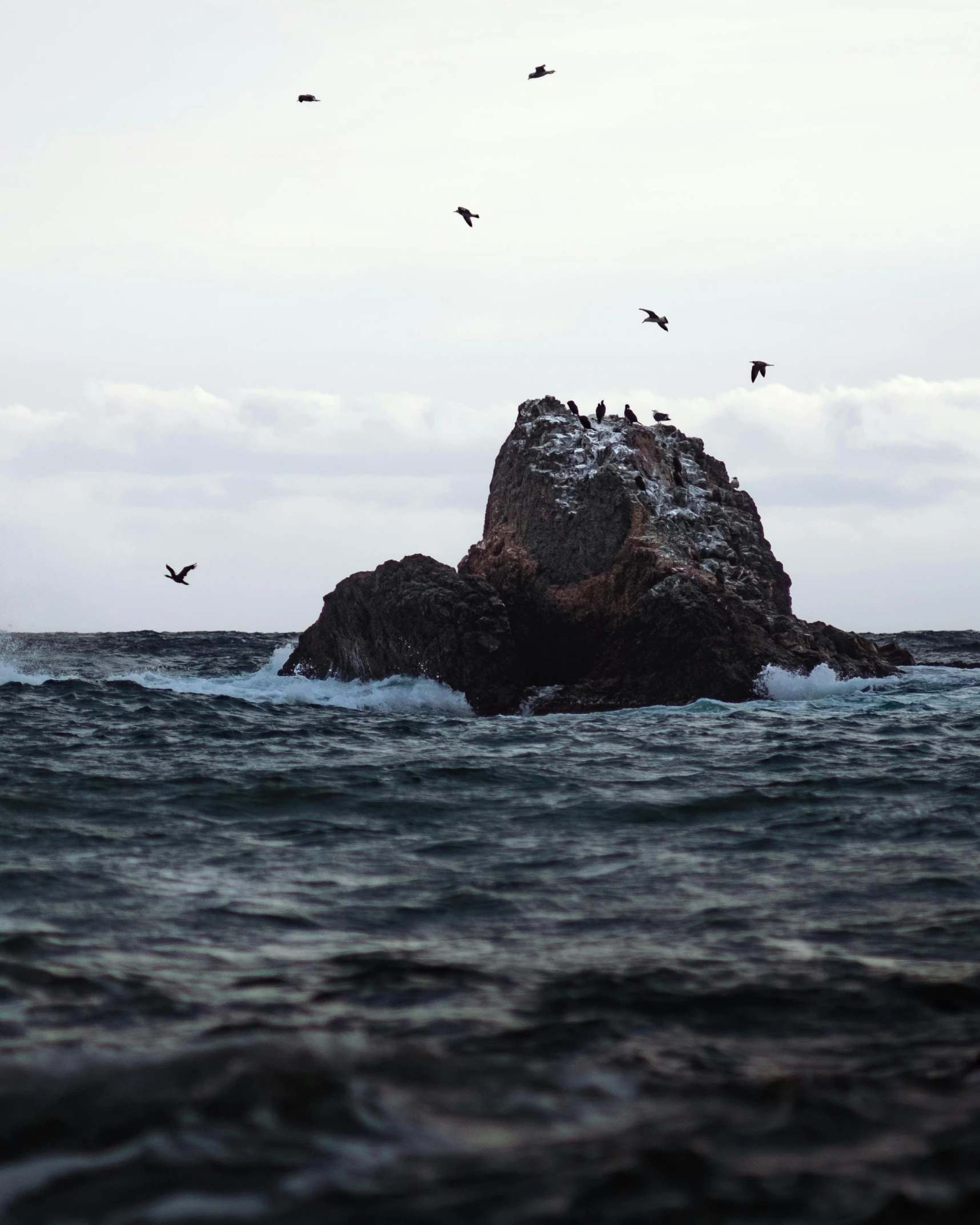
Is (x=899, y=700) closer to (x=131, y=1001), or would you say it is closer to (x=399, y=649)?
(x=399, y=649)

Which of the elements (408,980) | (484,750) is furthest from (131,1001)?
(484,750)

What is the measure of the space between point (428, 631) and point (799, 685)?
25.3ft

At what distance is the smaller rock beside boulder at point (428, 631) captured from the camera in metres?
24.6

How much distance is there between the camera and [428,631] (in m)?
25.2

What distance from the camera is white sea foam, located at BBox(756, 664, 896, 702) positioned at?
A: 2362 cm

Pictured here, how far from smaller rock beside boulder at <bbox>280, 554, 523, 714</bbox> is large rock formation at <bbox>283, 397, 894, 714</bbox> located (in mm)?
38

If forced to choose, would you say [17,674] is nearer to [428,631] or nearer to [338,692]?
[338,692]

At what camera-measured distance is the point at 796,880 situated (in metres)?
8.38

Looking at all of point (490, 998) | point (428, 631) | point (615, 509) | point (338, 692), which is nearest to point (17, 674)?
point (338, 692)

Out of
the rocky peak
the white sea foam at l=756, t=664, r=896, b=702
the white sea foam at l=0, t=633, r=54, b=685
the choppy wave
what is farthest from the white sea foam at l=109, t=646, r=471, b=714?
the white sea foam at l=756, t=664, r=896, b=702

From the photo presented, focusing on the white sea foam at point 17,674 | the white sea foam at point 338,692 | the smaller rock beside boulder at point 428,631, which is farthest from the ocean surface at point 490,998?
the white sea foam at point 17,674

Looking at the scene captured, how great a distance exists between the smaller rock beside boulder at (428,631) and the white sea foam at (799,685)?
4.98 m

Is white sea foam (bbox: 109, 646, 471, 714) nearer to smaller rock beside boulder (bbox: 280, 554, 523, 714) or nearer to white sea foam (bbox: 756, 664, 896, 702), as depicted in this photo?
smaller rock beside boulder (bbox: 280, 554, 523, 714)

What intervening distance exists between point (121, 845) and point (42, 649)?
48839 millimetres
